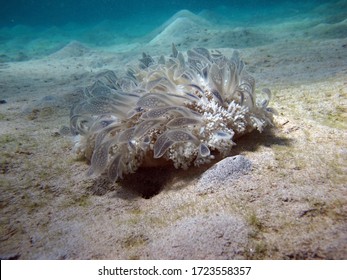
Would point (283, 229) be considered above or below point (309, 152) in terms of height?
below

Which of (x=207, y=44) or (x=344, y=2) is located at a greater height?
(x=344, y=2)

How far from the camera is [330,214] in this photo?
4.98 feet

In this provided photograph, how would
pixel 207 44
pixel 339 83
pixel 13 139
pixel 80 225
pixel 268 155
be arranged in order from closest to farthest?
pixel 80 225, pixel 268 155, pixel 13 139, pixel 339 83, pixel 207 44

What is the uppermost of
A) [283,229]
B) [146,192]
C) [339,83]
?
[339,83]

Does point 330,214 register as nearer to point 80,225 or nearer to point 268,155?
point 268,155

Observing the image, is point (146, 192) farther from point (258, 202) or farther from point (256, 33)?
point (256, 33)

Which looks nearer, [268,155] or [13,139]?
[268,155]

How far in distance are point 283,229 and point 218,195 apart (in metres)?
0.53

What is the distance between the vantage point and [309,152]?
216cm

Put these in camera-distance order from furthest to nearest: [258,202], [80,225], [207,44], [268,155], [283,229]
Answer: [207,44] → [268,155] → [80,225] → [258,202] → [283,229]

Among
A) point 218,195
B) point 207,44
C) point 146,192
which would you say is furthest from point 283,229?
point 207,44

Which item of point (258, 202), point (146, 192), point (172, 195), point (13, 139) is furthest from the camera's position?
point (13, 139)

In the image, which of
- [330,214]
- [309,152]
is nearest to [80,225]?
[330,214]

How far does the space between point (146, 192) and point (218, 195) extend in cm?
79
